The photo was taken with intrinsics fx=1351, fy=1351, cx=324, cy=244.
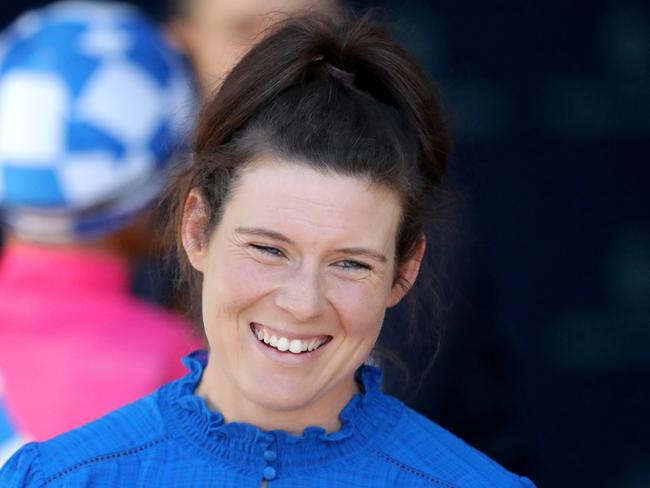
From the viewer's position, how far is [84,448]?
2.03 metres

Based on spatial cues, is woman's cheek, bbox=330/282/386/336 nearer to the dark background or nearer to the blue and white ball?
the blue and white ball

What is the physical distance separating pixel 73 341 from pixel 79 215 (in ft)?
0.86

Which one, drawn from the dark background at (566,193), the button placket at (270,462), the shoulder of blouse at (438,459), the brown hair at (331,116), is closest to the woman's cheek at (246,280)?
the brown hair at (331,116)

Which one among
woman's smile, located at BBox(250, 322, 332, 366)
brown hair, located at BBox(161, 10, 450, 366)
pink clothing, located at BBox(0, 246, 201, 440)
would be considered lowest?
pink clothing, located at BBox(0, 246, 201, 440)

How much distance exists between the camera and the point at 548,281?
4402 millimetres

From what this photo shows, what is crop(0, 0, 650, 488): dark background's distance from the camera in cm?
426

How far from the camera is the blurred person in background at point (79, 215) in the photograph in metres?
2.77

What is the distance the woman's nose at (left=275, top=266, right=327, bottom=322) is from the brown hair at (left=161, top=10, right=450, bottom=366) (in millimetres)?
A: 158

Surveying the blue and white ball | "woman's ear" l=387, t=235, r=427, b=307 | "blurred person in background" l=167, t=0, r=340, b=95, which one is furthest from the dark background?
"woman's ear" l=387, t=235, r=427, b=307

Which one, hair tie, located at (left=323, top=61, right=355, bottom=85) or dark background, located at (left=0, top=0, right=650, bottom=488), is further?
dark background, located at (left=0, top=0, right=650, bottom=488)

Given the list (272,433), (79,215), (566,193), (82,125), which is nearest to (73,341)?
(79,215)

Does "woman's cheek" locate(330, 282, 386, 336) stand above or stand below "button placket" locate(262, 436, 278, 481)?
above

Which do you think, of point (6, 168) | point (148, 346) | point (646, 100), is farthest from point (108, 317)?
point (646, 100)

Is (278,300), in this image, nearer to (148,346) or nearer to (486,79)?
(148,346)
